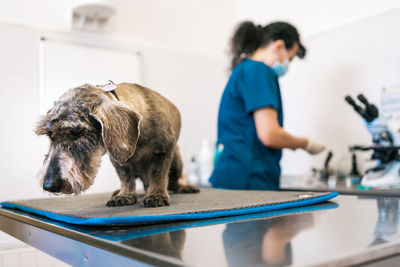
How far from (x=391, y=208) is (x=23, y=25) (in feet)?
7.22

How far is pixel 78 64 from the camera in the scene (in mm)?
2395

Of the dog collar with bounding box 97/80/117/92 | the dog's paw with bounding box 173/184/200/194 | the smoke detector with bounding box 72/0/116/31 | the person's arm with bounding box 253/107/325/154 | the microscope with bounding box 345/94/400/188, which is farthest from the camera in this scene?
the smoke detector with bounding box 72/0/116/31

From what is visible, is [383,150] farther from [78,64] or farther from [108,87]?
[78,64]

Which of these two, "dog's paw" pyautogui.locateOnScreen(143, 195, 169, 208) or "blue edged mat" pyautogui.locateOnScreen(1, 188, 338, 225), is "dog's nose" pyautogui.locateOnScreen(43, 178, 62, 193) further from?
"dog's paw" pyautogui.locateOnScreen(143, 195, 169, 208)

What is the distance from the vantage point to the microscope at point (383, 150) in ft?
5.89

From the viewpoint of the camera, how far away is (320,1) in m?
2.63

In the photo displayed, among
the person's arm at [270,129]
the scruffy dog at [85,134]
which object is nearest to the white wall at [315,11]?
the person's arm at [270,129]

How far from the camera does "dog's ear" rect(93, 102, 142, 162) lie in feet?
2.52

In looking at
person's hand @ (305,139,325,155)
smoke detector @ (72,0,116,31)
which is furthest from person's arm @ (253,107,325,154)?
smoke detector @ (72,0,116,31)

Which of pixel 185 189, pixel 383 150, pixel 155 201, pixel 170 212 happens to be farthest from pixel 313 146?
pixel 170 212

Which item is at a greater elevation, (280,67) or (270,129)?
(280,67)

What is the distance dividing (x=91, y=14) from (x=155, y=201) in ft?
6.22

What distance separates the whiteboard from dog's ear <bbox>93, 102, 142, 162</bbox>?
135 cm

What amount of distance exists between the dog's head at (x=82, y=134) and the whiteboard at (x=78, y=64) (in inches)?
53.2
